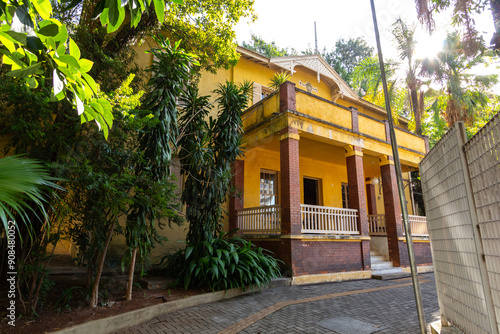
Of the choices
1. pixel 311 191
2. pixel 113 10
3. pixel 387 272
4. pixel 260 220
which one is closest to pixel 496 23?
pixel 113 10

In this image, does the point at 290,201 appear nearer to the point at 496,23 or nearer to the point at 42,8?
the point at 496,23

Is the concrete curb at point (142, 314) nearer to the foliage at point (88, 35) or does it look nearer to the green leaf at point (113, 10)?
the foliage at point (88, 35)

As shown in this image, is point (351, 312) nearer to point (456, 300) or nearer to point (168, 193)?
point (456, 300)

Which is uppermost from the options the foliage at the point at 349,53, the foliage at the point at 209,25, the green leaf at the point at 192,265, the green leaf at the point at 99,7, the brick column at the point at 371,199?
the foliage at the point at 349,53

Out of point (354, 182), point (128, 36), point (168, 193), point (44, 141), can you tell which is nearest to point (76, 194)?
point (44, 141)

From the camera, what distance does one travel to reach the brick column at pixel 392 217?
10.3 m

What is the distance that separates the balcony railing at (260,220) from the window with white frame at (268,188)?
6.24 feet

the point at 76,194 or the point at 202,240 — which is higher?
the point at 76,194

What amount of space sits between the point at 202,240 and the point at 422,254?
8958 millimetres

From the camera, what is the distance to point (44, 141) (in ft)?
14.9

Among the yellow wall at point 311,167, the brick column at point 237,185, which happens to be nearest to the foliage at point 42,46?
the brick column at point 237,185

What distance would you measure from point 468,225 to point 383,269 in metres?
8.24

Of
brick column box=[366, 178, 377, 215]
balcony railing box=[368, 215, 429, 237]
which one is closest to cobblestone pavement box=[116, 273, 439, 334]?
balcony railing box=[368, 215, 429, 237]

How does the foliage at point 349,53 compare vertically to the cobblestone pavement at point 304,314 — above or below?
above
